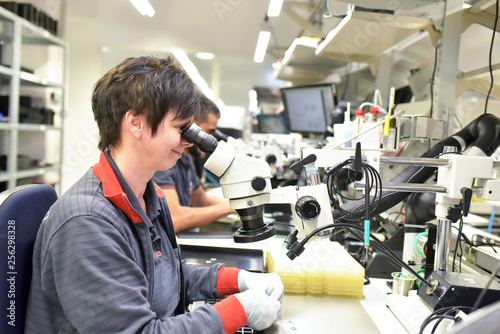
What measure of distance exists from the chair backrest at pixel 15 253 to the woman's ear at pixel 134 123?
10.8 inches

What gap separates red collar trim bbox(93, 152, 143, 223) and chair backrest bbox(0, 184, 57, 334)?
0.17 metres

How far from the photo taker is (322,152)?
90cm

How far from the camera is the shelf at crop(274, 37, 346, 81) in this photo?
102 inches

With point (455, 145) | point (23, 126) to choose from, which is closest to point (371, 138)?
point (455, 145)

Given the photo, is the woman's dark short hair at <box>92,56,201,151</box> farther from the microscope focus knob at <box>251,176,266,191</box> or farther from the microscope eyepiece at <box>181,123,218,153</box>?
the microscope focus knob at <box>251,176,266,191</box>

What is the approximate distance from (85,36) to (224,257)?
479 centimetres

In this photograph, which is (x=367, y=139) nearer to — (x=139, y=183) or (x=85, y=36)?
(x=139, y=183)

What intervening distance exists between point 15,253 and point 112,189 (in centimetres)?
23

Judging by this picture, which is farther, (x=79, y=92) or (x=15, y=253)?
(x=79, y=92)

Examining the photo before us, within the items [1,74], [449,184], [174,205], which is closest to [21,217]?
[449,184]

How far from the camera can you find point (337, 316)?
974mm

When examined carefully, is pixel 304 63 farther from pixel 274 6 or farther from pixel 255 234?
pixel 255 234

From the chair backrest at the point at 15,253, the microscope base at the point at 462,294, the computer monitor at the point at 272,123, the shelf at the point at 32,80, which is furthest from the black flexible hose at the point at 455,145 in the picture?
the shelf at the point at 32,80

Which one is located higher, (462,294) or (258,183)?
(258,183)
